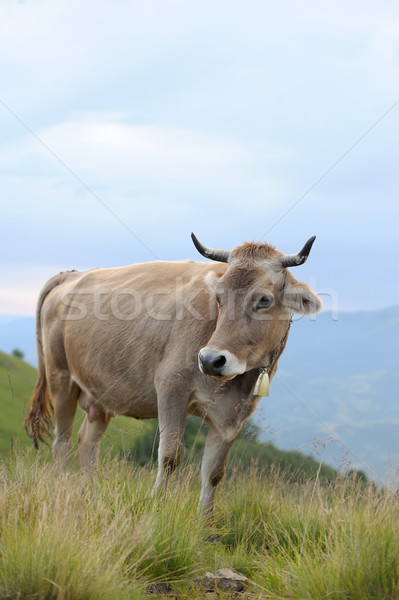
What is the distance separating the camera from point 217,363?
557cm

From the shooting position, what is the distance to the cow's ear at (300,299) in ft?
20.0

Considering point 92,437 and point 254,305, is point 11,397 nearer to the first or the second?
point 92,437

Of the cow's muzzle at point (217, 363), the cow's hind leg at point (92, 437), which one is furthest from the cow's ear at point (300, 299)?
the cow's hind leg at point (92, 437)

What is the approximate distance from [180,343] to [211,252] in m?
0.94

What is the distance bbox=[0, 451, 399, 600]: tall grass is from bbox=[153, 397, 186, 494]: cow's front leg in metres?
0.38

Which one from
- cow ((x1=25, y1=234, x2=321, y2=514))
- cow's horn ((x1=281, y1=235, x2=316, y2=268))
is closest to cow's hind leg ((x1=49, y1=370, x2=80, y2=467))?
cow ((x1=25, y1=234, x2=321, y2=514))

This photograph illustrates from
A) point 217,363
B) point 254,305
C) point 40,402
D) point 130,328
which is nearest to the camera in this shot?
point 217,363

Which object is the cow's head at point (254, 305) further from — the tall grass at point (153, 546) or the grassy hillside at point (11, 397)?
the grassy hillside at point (11, 397)

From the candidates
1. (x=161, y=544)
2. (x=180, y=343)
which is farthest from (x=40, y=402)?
(x=161, y=544)

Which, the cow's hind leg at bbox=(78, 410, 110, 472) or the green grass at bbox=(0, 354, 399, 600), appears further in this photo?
the cow's hind leg at bbox=(78, 410, 110, 472)

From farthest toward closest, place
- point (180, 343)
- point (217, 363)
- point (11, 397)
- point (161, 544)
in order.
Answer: point (11, 397) → point (180, 343) → point (217, 363) → point (161, 544)

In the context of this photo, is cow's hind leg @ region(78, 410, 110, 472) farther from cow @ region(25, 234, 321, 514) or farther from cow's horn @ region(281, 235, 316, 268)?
cow's horn @ region(281, 235, 316, 268)

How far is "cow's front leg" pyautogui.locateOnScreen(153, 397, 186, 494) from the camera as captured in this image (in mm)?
6125

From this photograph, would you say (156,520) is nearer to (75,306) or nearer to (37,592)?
(37,592)
